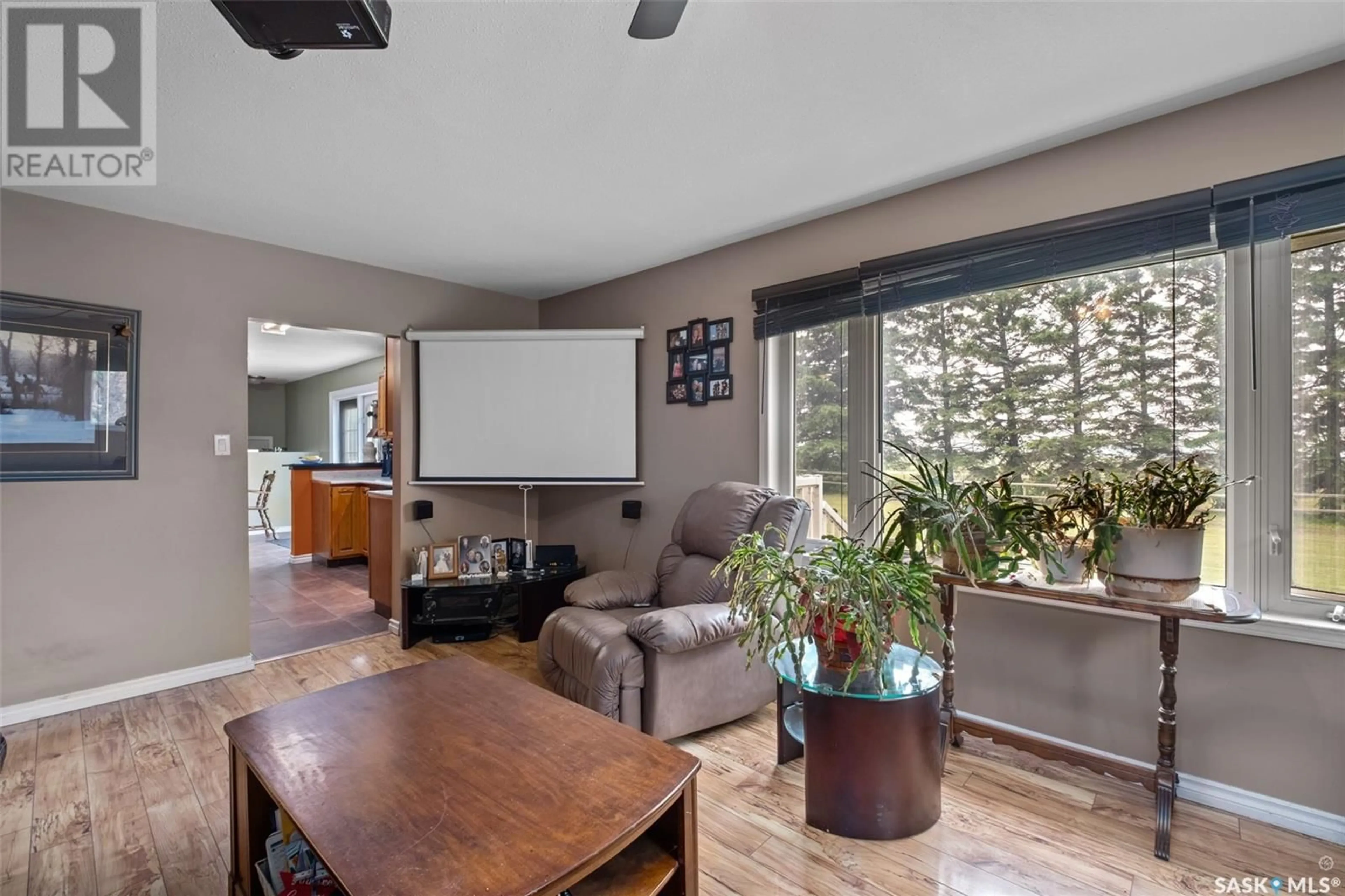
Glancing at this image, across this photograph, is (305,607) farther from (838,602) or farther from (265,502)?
(838,602)

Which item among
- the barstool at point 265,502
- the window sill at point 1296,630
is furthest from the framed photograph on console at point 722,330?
the barstool at point 265,502

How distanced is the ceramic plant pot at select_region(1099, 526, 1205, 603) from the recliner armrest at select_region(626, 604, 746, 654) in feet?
4.16

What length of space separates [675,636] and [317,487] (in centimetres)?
521

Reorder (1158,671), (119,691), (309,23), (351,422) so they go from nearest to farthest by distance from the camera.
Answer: (309,23) < (1158,671) < (119,691) < (351,422)

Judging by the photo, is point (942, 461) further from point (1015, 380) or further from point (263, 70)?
point (263, 70)

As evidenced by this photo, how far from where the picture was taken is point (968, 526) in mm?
1958

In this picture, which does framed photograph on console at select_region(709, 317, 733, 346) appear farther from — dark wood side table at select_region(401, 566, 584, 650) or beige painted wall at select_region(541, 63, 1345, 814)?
dark wood side table at select_region(401, 566, 584, 650)

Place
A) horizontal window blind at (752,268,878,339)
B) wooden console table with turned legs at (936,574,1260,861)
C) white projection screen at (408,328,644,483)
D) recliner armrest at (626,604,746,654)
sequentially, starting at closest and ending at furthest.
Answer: wooden console table with turned legs at (936,574,1260,861)
recliner armrest at (626,604,746,654)
horizontal window blind at (752,268,878,339)
white projection screen at (408,328,644,483)

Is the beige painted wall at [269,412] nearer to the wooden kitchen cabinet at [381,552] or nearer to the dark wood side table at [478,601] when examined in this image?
the wooden kitchen cabinet at [381,552]

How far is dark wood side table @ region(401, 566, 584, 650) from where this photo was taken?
3.61 m

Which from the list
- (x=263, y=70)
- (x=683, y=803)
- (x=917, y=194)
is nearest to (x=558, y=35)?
(x=263, y=70)

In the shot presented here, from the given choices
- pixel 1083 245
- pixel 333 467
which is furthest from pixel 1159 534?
pixel 333 467

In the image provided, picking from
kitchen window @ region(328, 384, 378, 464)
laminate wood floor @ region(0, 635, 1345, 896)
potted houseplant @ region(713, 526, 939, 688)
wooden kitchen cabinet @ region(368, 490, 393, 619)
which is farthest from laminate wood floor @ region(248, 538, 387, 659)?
potted houseplant @ region(713, 526, 939, 688)

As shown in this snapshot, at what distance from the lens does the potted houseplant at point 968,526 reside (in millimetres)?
1941
